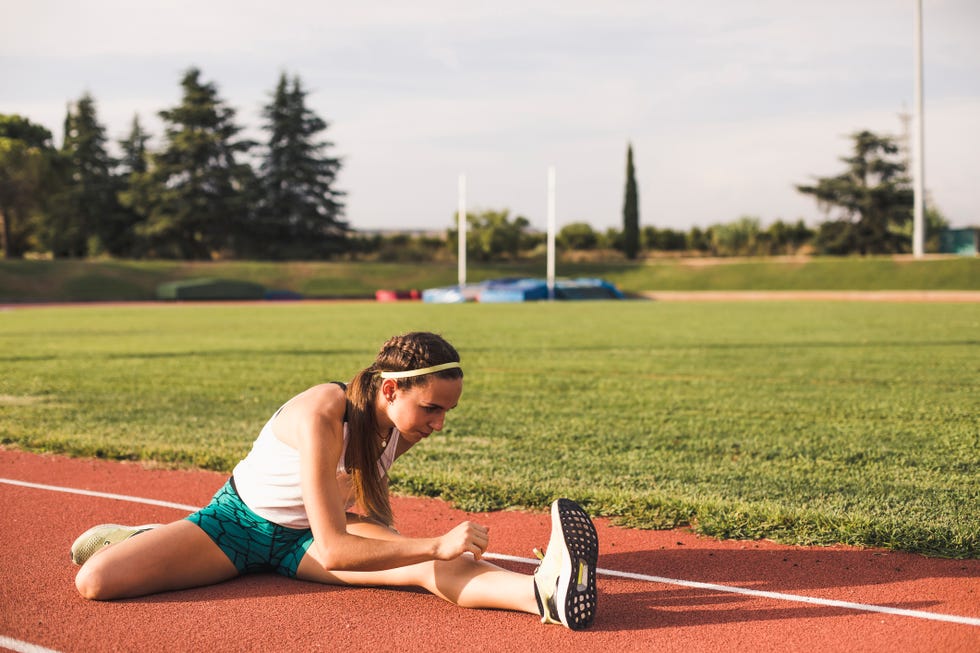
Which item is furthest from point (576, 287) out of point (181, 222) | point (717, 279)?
point (181, 222)

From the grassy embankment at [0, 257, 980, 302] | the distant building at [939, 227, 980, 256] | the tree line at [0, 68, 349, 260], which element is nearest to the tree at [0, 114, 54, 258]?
the tree line at [0, 68, 349, 260]

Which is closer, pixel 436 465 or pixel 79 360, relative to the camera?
pixel 436 465

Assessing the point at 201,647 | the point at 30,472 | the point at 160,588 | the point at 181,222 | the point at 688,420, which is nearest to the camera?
the point at 201,647

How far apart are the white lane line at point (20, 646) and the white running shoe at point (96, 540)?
845 millimetres

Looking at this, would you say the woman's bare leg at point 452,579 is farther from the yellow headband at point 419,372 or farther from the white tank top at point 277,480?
the yellow headband at point 419,372

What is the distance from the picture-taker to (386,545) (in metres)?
3.70

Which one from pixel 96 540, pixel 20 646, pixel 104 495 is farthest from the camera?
pixel 104 495

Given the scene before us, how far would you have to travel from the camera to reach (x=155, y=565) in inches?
162

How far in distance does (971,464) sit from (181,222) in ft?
196

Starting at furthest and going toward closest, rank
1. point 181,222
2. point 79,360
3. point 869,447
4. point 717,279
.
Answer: point 181,222
point 717,279
point 79,360
point 869,447

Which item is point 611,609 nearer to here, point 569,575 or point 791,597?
point 569,575

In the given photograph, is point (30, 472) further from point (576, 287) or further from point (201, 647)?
point (576, 287)

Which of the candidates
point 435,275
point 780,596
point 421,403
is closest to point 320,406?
point 421,403

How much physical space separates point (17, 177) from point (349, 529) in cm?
6101
